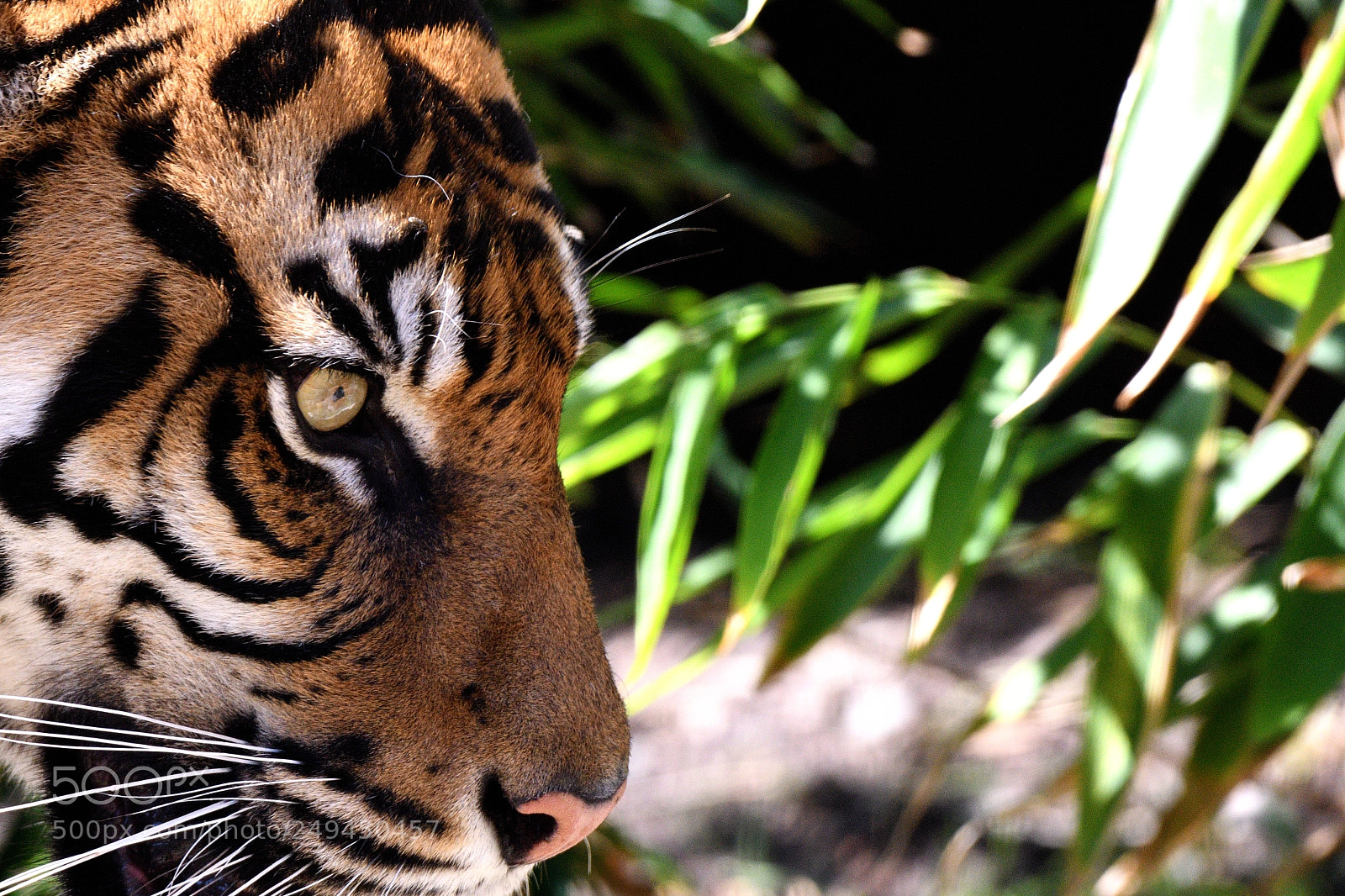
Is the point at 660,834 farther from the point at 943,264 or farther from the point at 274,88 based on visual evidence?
the point at 274,88

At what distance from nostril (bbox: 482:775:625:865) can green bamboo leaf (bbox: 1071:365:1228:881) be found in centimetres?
80

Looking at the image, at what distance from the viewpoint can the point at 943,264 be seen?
315cm

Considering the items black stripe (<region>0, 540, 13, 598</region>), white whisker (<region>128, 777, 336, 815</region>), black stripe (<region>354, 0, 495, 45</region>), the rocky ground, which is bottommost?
the rocky ground

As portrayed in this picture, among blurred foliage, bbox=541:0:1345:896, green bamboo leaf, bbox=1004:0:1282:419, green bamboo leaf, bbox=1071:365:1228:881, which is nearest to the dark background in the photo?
blurred foliage, bbox=541:0:1345:896

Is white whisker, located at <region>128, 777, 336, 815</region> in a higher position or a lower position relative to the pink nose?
higher

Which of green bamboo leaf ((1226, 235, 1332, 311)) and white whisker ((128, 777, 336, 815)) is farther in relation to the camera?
green bamboo leaf ((1226, 235, 1332, 311))

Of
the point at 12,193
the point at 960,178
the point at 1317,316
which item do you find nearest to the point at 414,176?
the point at 12,193

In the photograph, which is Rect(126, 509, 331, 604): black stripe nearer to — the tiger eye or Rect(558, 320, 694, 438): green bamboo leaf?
the tiger eye

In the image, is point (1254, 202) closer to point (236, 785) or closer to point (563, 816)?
point (563, 816)

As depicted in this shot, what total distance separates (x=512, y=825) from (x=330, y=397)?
355 mm

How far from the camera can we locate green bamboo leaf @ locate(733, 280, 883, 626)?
144cm

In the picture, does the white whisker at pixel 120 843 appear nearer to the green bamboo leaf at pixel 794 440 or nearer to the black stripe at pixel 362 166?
the black stripe at pixel 362 166

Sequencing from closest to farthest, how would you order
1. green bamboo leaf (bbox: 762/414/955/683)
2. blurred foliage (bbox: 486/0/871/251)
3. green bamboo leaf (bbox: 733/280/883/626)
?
green bamboo leaf (bbox: 733/280/883/626) < green bamboo leaf (bbox: 762/414/955/683) < blurred foliage (bbox: 486/0/871/251)

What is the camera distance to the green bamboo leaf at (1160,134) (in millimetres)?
1081
